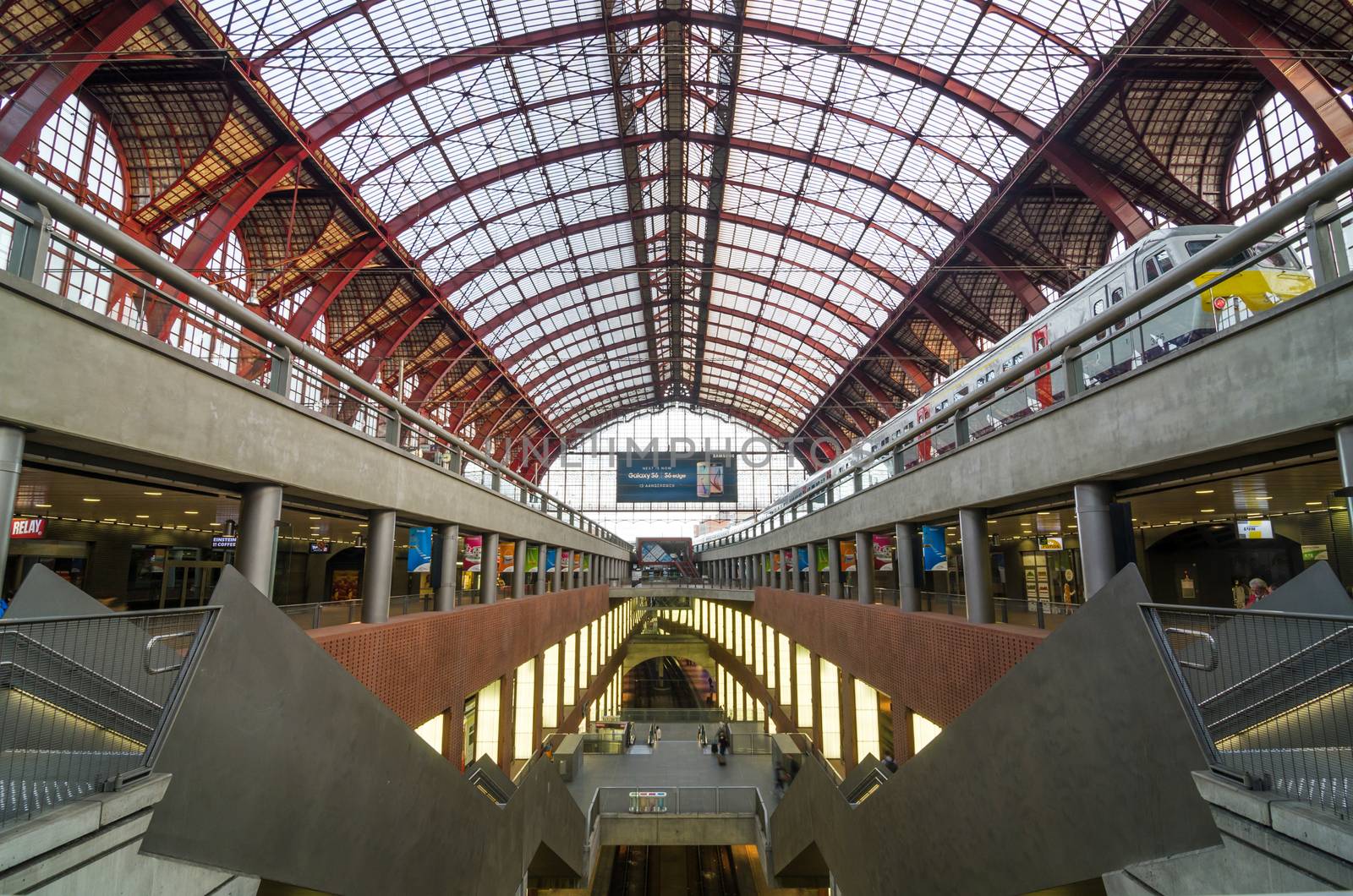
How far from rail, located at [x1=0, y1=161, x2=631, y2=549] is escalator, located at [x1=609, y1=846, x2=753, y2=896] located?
2129cm

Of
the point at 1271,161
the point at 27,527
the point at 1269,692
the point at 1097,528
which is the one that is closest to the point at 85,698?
the point at 1269,692

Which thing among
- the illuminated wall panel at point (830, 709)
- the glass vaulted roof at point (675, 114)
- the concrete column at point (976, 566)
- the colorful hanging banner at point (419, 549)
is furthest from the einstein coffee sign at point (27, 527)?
the illuminated wall panel at point (830, 709)

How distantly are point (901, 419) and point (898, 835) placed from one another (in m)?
19.4

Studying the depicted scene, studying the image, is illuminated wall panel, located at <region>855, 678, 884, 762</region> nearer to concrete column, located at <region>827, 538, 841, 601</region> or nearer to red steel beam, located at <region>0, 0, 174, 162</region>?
concrete column, located at <region>827, 538, 841, 601</region>

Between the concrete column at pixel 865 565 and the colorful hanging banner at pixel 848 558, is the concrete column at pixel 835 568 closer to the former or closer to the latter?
the colorful hanging banner at pixel 848 558

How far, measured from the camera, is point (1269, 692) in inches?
176

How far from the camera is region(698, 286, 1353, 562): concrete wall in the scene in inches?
212

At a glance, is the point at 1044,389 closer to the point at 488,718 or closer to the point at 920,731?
the point at 920,731

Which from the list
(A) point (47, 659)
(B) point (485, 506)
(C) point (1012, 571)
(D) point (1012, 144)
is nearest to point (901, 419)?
(C) point (1012, 571)

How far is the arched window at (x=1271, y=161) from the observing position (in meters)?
21.1

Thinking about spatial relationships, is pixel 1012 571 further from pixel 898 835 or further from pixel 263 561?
pixel 263 561

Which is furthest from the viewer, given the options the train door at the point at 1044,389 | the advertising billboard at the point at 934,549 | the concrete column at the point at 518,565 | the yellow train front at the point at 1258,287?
the concrete column at the point at 518,565

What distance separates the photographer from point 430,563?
14.4 m

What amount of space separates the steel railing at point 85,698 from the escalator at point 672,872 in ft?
79.7
